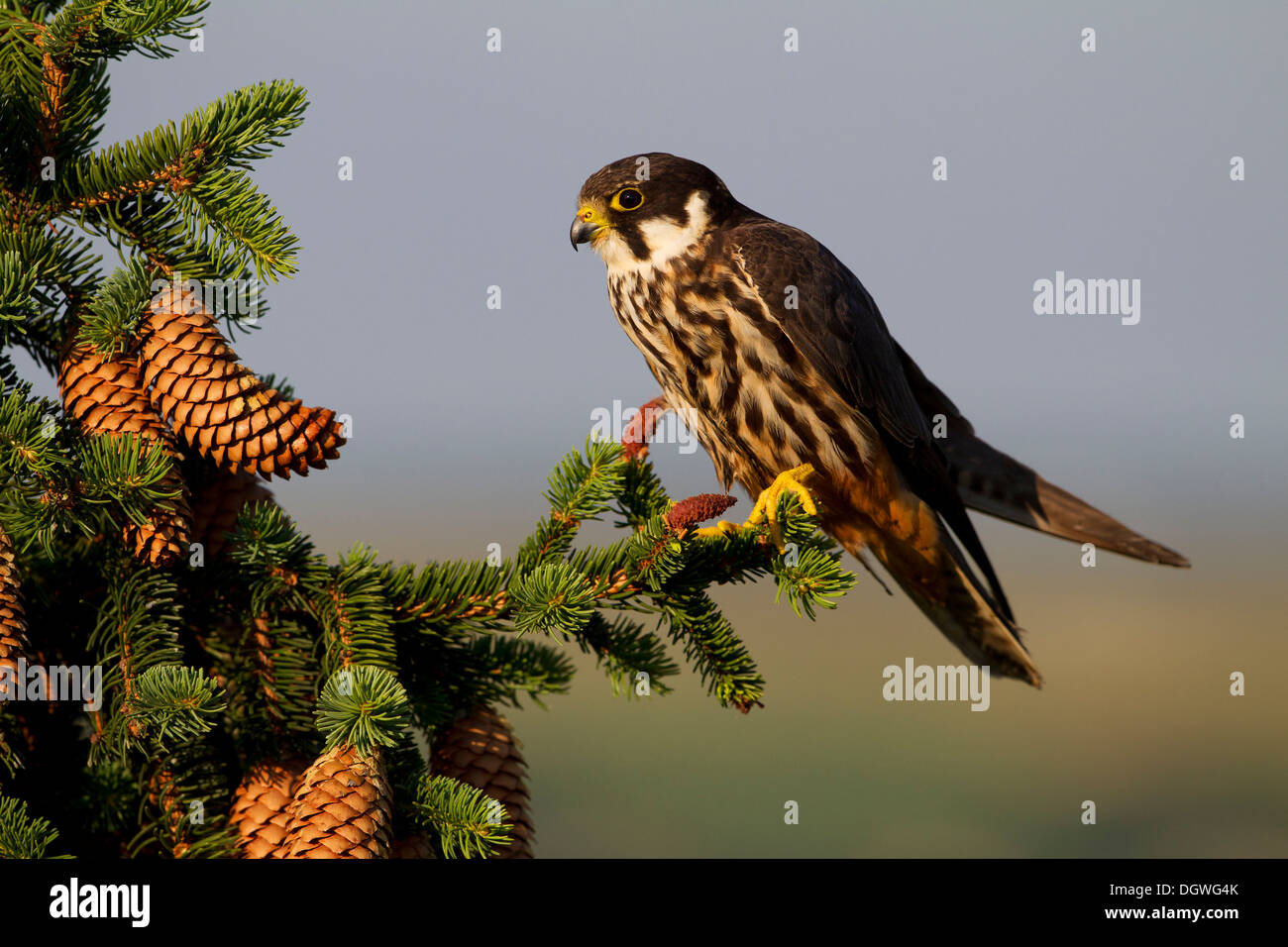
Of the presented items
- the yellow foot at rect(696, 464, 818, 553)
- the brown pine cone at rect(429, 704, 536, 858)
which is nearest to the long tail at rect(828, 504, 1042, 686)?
the yellow foot at rect(696, 464, 818, 553)

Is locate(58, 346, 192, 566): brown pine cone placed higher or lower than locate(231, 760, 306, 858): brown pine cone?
higher

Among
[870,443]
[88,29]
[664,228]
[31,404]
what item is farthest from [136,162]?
[870,443]

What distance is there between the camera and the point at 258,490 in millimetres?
2129

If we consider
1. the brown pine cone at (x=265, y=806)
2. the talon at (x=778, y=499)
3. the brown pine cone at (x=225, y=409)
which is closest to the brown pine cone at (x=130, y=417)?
the brown pine cone at (x=225, y=409)

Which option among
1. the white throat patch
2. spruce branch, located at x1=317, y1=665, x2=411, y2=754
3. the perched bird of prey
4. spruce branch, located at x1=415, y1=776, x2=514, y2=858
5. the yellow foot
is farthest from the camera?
the white throat patch

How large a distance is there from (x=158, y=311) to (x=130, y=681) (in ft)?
2.26

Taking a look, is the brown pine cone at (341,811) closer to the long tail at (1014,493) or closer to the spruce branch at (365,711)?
the spruce branch at (365,711)

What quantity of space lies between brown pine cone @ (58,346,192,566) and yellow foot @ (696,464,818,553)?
107 cm

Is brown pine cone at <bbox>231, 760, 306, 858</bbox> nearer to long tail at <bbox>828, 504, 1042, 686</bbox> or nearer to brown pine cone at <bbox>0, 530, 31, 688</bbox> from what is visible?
brown pine cone at <bbox>0, 530, 31, 688</bbox>

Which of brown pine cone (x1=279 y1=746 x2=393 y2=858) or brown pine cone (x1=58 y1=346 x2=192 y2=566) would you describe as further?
brown pine cone (x1=58 y1=346 x2=192 y2=566)

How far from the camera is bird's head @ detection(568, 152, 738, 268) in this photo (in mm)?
3291

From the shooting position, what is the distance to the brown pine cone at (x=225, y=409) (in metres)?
1.83

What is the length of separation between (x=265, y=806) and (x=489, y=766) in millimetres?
471

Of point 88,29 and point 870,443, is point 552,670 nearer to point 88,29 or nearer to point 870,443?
point 870,443
